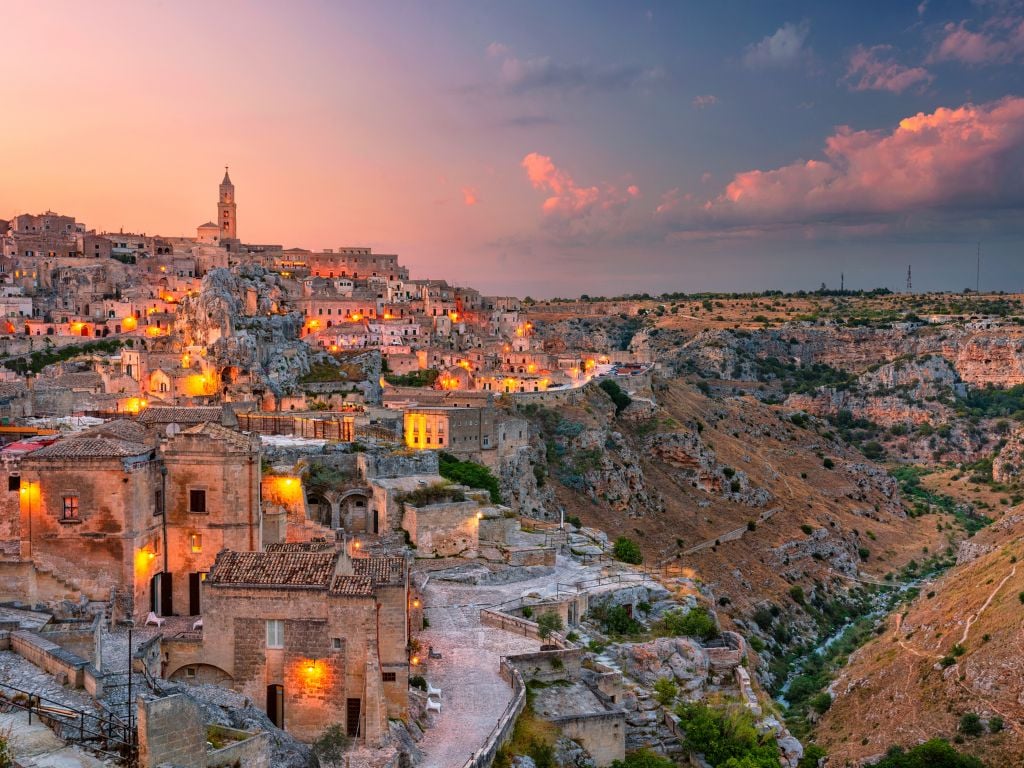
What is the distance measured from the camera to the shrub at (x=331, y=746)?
17969 millimetres

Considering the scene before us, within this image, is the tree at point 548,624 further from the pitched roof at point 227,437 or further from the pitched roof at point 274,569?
the pitched roof at point 227,437

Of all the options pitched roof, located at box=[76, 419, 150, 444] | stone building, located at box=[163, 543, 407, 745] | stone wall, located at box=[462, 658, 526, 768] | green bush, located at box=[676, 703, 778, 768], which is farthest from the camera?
green bush, located at box=[676, 703, 778, 768]

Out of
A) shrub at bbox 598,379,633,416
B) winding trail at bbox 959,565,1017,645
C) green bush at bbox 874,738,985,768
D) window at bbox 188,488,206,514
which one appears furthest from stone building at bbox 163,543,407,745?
shrub at bbox 598,379,633,416

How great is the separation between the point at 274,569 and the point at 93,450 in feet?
21.1

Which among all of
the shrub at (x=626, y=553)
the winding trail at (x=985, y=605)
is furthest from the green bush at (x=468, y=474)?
the winding trail at (x=985, y=605)

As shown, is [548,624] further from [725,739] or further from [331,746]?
[331,746]

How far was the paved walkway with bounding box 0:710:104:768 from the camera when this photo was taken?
544 inches

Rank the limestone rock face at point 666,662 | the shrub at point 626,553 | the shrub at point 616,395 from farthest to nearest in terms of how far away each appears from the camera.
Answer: the shrub at point 616,395 → the shrub at point 626,553 → the limestone rock face at point 666,662

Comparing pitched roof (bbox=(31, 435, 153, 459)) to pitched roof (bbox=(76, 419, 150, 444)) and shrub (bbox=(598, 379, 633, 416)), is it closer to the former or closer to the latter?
pitched roof (bbox=(76, 419, 150, 444))

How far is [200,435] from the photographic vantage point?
25.1 m

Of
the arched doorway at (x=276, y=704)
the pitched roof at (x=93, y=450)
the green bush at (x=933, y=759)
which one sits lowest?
the green bush at (x=933, y=759)

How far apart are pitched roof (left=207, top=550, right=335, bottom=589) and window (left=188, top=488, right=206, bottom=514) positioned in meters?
4.66

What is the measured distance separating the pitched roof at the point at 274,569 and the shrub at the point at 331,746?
2.76m

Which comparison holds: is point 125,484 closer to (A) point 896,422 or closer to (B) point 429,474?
(B) point 429,474
